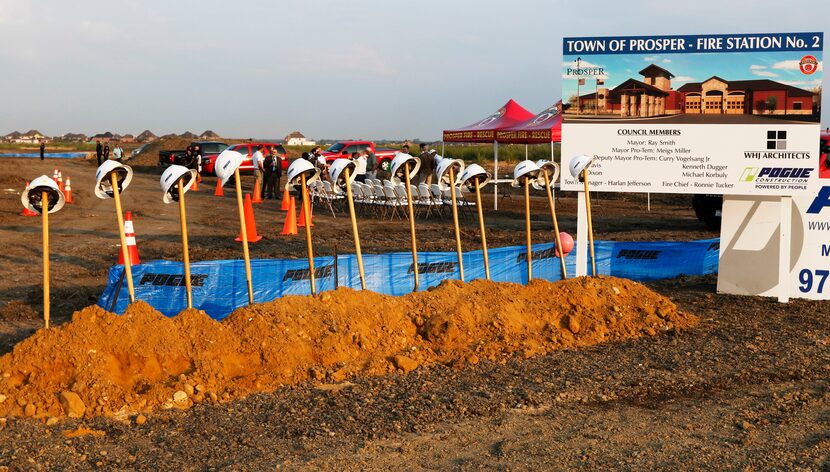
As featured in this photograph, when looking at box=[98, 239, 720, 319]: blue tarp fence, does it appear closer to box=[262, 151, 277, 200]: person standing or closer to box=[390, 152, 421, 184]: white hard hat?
box=[390, 152, 421, 184]: white hard hat

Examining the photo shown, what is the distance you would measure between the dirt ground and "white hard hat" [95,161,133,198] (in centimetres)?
172

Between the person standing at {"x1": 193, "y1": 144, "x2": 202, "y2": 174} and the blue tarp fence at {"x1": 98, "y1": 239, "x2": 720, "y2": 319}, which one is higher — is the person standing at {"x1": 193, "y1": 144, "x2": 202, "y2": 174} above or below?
above

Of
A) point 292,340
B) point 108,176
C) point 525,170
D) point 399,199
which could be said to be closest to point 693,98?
point 525,170

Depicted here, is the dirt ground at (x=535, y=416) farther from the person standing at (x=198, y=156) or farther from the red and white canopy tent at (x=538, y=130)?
the person standing at (x=198, y=156)

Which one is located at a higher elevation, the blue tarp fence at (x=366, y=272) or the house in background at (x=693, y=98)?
the house in background at (x=693, y=98)

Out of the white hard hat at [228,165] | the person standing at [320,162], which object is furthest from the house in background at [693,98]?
the person standing at [320,162]

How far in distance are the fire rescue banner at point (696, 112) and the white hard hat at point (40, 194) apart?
615cm

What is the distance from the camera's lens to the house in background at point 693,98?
10.8 m

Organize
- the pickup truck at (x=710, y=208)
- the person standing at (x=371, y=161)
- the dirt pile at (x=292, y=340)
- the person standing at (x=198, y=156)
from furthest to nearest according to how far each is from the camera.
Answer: the person standing at (x=198, y=156)
the person standing at (x=371, y=161)
the pickup truck at (x=710, y=208)
the dirt pile at (x=292, y=340)

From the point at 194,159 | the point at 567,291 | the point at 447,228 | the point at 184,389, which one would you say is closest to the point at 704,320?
the point at 567,291

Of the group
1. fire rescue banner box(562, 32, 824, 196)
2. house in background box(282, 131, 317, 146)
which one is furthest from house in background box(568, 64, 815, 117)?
house in background box(282, 131, 317, 146)

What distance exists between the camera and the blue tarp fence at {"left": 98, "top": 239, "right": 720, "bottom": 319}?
926cm

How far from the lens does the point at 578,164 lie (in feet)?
35.2

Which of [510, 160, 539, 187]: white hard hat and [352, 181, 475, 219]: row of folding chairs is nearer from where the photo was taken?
[510, 160, 539, 187]: white hard hat
